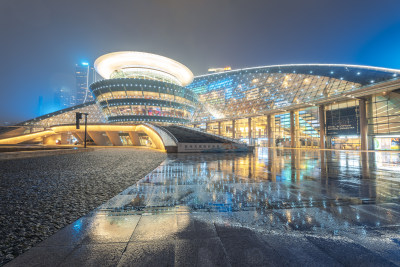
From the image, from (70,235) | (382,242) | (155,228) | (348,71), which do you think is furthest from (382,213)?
(348,71)

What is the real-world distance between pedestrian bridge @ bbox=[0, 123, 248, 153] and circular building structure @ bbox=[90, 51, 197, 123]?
7.86 meters

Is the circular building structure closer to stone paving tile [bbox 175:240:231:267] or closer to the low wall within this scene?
the low wall

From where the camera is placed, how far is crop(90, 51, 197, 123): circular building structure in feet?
147

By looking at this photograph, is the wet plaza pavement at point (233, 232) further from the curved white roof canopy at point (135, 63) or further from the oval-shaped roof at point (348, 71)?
the curved white roof canopy at point (135, 63)

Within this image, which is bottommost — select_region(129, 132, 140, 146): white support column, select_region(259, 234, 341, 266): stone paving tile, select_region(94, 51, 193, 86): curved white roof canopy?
select_region(259, 234, 341, 266): stone paving tile

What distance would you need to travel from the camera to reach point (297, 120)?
45844 millimetres

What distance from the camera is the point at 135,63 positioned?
52.2 m

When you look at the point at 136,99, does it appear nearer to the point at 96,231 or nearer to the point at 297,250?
the point at 96,231

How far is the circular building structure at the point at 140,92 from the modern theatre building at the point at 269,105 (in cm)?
26

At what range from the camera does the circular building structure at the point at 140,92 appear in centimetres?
4484

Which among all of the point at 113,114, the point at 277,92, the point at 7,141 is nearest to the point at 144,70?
the point at 113,114

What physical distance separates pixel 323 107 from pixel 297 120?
22.9ft

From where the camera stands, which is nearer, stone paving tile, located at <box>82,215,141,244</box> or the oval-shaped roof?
stone paving tile, located at <box>82,215,141,244</box>

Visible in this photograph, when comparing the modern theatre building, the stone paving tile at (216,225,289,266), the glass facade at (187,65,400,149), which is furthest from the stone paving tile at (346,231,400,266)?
the glass facade at (187,65,400,149)
